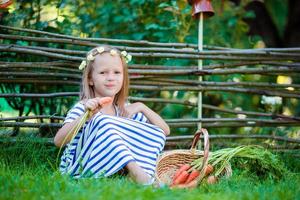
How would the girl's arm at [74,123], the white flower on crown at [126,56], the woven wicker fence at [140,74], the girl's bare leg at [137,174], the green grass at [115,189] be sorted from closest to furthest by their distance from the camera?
the green grass at [115,189]
the girl's bare leg at [137,174]
the girl's arm at [74,123]
the white flower on crown at [126,56]
the woven wicker fence at [140,74]

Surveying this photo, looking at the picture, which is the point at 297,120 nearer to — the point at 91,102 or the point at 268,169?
the point at 268,169

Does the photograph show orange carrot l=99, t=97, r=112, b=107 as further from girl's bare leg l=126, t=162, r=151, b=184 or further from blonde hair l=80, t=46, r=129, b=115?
girl's bare leg l=126, t=162, r=151, b=184

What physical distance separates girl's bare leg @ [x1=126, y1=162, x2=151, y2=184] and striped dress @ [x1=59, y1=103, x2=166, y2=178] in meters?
0.03

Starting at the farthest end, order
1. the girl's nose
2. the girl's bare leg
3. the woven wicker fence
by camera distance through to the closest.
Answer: the woven wicker fence
the girl's nose
the girl's bare leg

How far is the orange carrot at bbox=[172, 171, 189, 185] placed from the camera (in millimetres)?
2967

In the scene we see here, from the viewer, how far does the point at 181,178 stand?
3002mm

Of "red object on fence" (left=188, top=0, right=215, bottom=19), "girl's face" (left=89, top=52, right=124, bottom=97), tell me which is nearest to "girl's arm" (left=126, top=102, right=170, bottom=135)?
"girl's face" (left=89, top=52, right=124, bottom=97)

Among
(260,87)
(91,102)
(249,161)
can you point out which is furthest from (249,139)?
(91,102)

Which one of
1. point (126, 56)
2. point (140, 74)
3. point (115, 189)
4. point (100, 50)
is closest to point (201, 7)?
point (140, 74)

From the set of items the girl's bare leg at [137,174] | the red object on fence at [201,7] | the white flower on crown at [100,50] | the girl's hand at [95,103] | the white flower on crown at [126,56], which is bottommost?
the girl's bare leg at [137,174]

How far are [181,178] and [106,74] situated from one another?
0.73 metres

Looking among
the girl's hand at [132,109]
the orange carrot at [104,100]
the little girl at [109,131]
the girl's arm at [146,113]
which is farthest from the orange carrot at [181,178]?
the orange carrot at [104,100]

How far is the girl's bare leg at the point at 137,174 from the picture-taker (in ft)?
9.00

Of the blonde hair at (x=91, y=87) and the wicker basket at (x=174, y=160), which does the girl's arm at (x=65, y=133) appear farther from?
the wicker basket at (x=174, y=160)
